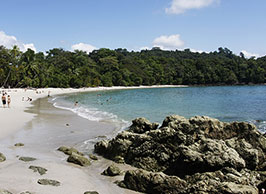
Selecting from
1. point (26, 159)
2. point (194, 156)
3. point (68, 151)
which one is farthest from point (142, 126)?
point (26, 159)

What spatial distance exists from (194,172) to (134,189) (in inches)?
95.7

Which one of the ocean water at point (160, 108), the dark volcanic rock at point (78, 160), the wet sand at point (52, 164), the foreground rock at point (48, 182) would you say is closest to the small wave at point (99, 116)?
the ocean water at point (160, 108)

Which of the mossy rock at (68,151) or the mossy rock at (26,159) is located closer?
the mossy rock at (26,159)

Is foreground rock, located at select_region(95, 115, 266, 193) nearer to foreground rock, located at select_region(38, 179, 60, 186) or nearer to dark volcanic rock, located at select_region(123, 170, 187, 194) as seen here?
dark volcanic rock, located at select_region(123, 170, 187, 194)

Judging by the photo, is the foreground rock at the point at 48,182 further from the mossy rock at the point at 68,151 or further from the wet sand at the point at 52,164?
the mossy rock at the point at 68,151

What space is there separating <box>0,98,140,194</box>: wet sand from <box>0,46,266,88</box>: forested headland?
61.9 metres

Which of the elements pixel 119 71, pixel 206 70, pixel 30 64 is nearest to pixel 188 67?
pixel 206 70

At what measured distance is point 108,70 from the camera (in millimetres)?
125562

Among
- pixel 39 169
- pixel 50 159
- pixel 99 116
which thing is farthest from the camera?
pixel 99 116

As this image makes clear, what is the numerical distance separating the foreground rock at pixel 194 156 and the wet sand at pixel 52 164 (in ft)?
3.17

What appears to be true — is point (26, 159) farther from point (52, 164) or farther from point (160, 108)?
point (160, 108)

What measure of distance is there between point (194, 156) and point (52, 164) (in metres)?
6.15

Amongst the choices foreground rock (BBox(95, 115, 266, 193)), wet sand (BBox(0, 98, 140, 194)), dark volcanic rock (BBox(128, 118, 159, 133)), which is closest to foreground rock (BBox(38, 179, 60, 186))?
wet sand (BBox(0, 98, 140, 194))

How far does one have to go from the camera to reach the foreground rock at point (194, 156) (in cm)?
897
